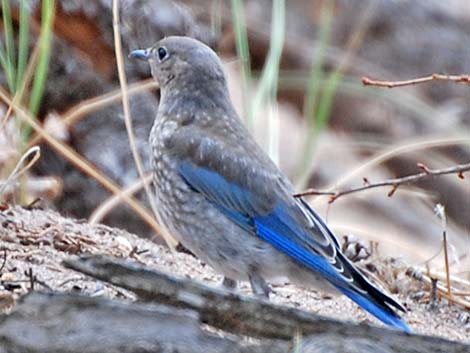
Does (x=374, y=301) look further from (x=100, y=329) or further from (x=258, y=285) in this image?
(x=100, y=329)

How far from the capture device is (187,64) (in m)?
6.45

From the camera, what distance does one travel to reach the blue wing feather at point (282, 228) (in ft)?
18.1

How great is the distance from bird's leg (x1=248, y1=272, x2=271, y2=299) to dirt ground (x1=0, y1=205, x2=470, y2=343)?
0.13m

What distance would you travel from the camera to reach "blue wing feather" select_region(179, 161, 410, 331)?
5.52 meters

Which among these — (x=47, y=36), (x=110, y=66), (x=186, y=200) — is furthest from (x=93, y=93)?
(x=186, y=200)

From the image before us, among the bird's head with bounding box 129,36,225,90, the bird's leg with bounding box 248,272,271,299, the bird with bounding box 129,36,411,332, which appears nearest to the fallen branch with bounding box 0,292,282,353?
the bird with bounding box 129,36,411,332

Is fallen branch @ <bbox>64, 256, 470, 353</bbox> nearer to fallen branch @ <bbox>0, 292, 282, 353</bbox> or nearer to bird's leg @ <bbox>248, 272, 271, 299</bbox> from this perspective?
fallen branch @ <bbox>0, 292, 282, 353</bbox>

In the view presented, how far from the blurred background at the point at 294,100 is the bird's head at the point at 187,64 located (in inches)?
14.9

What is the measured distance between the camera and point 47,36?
21.7 ft

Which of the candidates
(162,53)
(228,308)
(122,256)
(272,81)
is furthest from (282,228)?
(228,308)

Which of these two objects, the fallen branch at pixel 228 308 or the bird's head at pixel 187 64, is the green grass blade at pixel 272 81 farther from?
the fallen branch at pixel 228 308

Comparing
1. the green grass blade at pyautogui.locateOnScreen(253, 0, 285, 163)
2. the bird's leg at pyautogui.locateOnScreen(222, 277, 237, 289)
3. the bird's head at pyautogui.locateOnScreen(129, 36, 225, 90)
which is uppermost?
the green grass blade at pyautogui.locateOnScreen(253, 0, 285, 163)

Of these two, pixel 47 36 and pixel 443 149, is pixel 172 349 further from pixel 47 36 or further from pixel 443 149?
pixel 443 149

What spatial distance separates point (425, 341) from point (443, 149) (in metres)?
6.31
